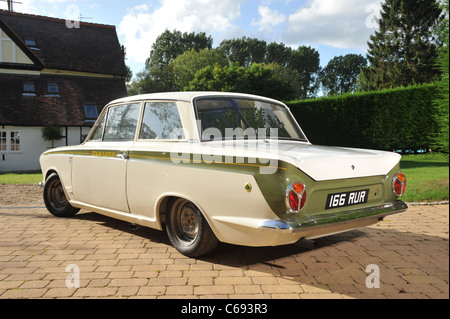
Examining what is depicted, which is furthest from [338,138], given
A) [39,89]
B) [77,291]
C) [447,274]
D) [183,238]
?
[39,89]

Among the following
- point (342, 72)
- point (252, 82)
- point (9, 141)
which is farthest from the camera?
point (342, 72)

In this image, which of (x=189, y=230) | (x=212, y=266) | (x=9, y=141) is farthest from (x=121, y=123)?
(x=9, y=141)

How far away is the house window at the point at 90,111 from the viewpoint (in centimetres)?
2675

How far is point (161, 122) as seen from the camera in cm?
453

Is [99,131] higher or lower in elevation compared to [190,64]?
lower

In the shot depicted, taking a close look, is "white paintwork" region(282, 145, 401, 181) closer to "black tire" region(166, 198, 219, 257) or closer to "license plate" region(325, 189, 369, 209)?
"license plate" region(325, 189, 369, 209)

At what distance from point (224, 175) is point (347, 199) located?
45.9 inches

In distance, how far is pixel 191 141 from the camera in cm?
409

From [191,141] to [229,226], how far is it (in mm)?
1014

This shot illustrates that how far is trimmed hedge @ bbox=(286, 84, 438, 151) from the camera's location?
15016mm

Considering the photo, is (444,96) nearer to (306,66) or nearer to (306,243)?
(306,243)

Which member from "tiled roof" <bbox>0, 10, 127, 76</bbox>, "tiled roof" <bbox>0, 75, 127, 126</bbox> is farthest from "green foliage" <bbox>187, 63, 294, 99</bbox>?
"tiled roof" <bbox>0, 75, 127, 126</bbox>

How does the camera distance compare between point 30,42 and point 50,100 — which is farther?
point 30,42
